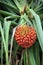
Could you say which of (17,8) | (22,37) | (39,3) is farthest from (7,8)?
(22,37)

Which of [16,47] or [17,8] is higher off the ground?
[17,8]

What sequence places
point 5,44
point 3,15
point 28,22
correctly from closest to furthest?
1. point 5,44
2. point 28,22
3. point 3,15

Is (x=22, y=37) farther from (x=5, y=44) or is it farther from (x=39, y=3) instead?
(x=39, y=3)

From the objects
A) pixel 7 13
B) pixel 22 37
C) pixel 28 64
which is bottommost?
pixel 28 64

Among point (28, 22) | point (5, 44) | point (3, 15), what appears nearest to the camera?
point (5, 44)

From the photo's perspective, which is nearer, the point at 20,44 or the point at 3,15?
the point at 20,44
